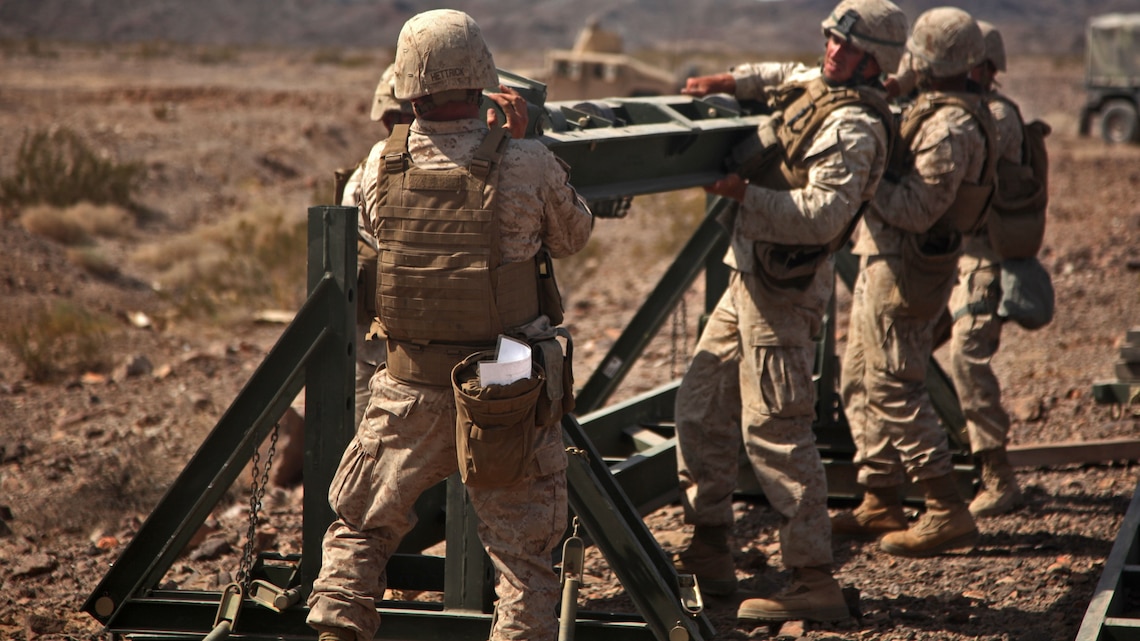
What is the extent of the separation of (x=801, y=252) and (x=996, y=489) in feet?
6.88

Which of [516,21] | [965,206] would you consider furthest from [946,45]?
[516,21]

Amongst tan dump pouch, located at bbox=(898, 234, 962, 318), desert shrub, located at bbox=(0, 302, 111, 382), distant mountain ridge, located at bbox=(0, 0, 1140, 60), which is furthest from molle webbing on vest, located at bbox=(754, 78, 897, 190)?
distant mountain ridge, located at bbox=(0, 0, 1140, 60)

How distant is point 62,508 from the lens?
557cm

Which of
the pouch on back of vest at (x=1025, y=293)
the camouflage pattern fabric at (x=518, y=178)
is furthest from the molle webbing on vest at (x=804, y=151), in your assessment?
the pouch on back of vest at (x=1025, y=293)

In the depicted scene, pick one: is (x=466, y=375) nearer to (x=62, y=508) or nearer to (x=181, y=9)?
(x=62, y=508)

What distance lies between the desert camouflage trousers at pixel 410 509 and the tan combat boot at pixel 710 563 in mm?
1382

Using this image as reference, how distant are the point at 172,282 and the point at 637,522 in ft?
28.9

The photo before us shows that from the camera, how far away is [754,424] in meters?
4.32

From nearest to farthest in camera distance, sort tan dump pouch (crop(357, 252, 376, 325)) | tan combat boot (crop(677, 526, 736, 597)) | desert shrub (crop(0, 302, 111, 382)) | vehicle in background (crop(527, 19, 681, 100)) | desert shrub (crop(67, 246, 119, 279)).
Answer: tan dump pouch (crop(357, 252, 376, 325)), tan combat boot (crop(677, 526, 736, 597)), desert shrub (crop(0, 302, 111, 382)), desert shrub (crop(67, 246, 119, 279)), vehicle in background (crop(527, 19, 681, 100))

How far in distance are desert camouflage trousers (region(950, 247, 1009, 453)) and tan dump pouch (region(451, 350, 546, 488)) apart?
314 cm

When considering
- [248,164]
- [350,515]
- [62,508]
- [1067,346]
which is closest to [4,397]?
[62,508]

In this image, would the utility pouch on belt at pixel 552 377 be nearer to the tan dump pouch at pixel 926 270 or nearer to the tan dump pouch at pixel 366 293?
the tan dump pouch at pixel 366 293

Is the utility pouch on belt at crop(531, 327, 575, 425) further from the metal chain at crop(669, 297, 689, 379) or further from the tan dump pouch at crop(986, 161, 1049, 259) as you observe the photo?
the tan dump pouch at crop(986, 161, 1049, 259)

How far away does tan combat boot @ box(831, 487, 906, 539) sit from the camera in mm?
5344
